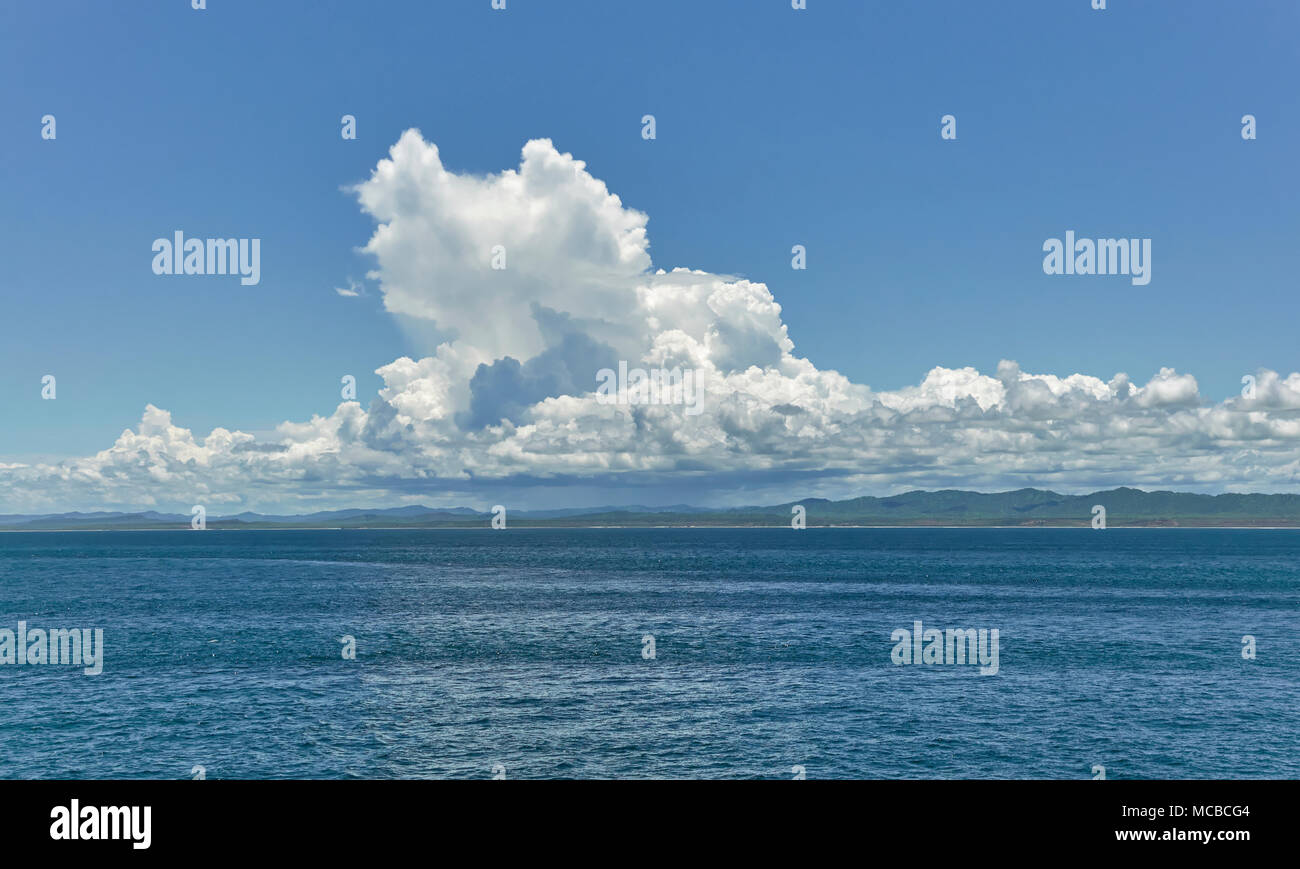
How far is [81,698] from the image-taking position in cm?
6200

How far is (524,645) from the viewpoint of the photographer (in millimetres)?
81688

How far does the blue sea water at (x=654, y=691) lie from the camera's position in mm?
47125

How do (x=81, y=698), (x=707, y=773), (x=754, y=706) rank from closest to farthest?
1. (x=707, y=773)
2. (x=754, y=706)
3. (x=81, y=698)

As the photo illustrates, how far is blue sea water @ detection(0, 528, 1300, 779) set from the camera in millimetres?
47125

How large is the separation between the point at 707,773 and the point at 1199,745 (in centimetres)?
3196

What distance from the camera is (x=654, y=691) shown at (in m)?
62.5
